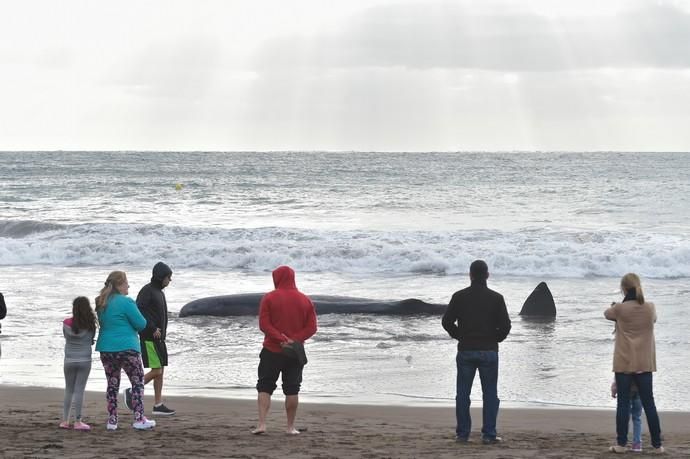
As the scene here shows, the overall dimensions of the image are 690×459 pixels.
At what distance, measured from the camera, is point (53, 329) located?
1520cm

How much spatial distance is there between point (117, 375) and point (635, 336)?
4331 millimetres

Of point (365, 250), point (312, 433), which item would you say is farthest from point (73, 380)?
point (365, 250)

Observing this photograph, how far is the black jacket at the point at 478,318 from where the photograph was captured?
8.09 m

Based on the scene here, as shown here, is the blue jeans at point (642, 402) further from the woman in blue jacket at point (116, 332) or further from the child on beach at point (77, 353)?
the child on beach at point (77, 353)

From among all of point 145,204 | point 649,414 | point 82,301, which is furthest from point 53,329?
point 145,204

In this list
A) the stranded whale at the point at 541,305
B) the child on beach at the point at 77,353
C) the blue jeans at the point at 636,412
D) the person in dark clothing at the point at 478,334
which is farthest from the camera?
the stranded whale at the point at 541,305

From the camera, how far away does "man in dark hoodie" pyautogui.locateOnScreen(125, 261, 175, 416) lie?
9.16 metres

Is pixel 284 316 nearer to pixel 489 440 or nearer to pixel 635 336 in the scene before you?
pixel 489 440

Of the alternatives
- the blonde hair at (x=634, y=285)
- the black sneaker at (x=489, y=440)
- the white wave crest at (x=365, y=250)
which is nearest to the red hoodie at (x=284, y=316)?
the black sneaker at (x=489, y=440)

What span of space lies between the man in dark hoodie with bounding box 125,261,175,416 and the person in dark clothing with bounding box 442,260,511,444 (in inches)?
106

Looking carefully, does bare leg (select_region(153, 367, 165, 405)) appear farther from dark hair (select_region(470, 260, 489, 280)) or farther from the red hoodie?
dark hair (select_region(470, 260, 489, 280))

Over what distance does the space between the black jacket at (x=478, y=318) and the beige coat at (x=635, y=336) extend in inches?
34.5

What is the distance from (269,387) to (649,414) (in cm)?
308

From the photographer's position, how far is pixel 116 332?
8445 millimetres
